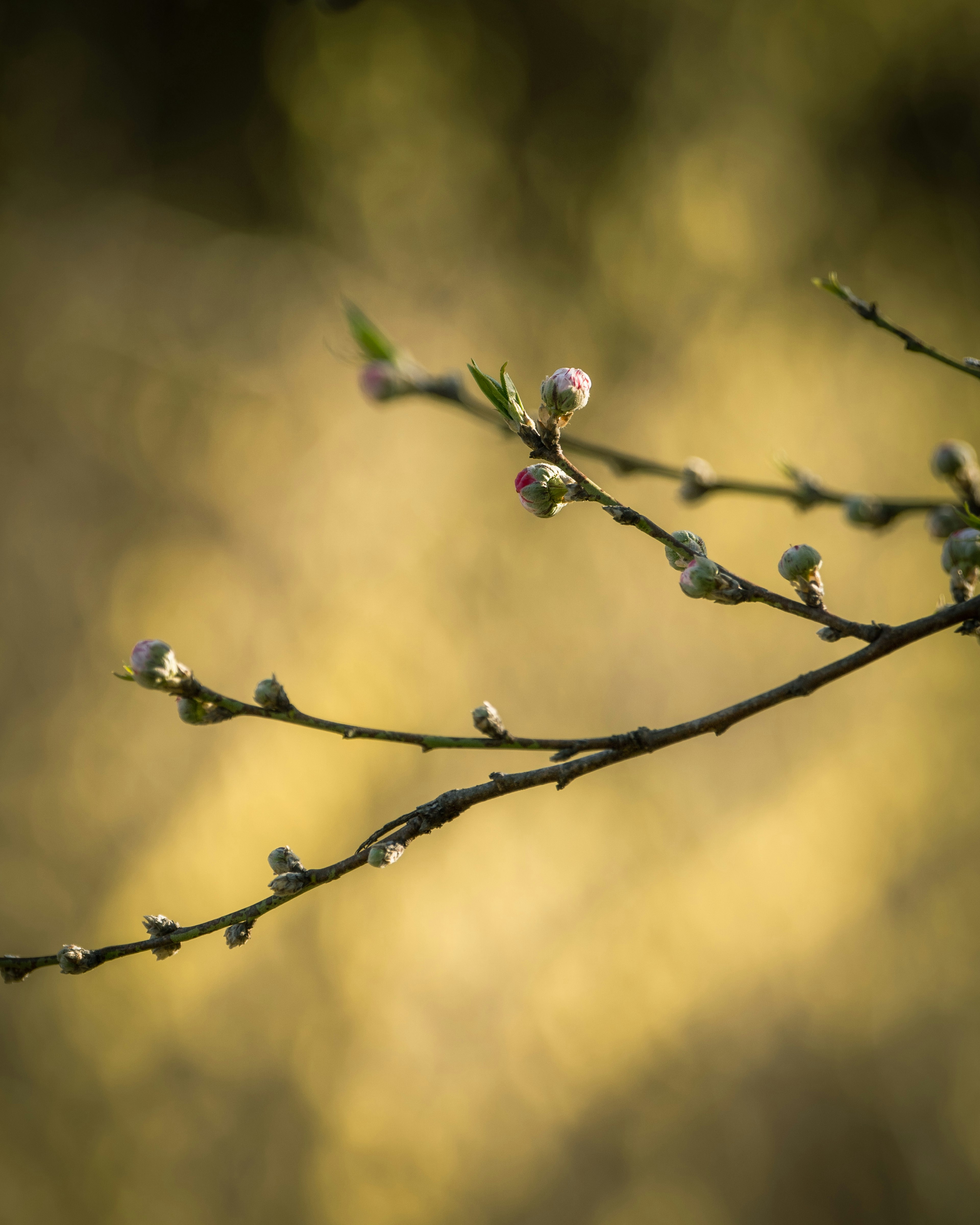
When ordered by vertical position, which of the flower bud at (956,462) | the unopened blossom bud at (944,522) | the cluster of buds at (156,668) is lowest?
the cluster of buds at (156,668)

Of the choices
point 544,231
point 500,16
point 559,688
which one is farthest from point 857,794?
point 500,16

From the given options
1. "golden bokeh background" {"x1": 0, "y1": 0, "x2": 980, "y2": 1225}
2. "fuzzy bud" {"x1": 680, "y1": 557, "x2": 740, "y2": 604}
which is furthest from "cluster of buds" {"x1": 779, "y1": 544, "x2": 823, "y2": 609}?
"golden bokeh background" {"x1": 0, "y1": 0, "x2": 980, "y2": 1225}

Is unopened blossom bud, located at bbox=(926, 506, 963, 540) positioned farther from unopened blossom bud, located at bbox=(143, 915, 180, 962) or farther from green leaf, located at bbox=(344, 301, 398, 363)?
unopened blossom bud, located at bbox=(143, 915, 180, 962)

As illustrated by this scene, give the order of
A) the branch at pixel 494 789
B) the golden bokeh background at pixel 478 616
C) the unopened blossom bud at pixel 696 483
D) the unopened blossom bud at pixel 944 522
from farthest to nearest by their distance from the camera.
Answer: the golden bokeh background at pixel 478 616 < the unopened blossom bud at pixel 696 483 < the unopened blossom bud at pixel 944 522 < the branch at pixel 494 789

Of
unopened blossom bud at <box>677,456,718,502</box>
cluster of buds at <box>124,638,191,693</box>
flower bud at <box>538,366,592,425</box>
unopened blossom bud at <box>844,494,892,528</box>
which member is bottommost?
cluster of buds at <box>124,638,191,693</box>

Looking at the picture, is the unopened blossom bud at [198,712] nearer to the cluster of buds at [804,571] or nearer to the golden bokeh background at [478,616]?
the cluster of buds at [804,571]

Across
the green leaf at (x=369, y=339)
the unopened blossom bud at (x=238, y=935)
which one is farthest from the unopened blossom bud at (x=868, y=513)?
the unopened blossom bud at (x=238, y=935)

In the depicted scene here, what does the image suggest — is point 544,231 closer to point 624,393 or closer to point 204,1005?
point 624,393
